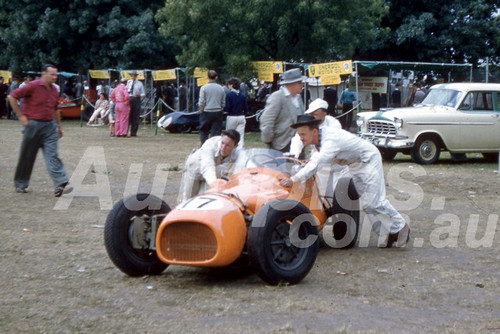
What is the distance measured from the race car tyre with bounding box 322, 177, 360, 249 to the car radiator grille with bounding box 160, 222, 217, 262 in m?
2.29

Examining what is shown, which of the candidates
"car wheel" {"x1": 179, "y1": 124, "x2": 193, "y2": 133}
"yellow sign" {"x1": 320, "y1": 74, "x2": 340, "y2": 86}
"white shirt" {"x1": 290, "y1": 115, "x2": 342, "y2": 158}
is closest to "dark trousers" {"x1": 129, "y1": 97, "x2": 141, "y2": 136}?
"car wheel" {"x1": 179, "y1": 124, "x2": 193, "y2": 133}

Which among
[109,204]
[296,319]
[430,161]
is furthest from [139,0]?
[296,319]

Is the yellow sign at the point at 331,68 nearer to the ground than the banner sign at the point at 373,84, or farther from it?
farther from it

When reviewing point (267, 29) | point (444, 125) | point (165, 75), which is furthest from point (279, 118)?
point (165, 75)

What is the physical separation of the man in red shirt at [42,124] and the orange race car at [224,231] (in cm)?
491

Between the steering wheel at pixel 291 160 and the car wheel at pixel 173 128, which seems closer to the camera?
the steering wheel at pixel 291 160

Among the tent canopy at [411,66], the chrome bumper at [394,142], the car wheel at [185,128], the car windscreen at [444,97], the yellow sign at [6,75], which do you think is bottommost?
the car wheel at [185,128]

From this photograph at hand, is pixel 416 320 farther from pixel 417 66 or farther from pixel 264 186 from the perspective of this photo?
pixel 417 66

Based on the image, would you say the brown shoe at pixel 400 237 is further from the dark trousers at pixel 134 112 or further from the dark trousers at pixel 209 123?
the dark trousers at pixel 134 112

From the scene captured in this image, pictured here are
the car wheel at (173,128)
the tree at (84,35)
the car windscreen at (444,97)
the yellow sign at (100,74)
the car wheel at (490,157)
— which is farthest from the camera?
the tree at (84,35)

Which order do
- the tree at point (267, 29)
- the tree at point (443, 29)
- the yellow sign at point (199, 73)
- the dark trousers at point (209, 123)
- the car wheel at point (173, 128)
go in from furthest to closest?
the tree at point (443, 29) < the yellow sign at point (199, 73) < the car wheel at point (173, 128) < the tree at point (267, 29) < the dark trousers at point (209, 123)

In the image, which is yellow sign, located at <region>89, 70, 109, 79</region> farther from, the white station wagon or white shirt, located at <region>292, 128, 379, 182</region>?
white shirt, located at <region>292, 128, 379, 182</region>

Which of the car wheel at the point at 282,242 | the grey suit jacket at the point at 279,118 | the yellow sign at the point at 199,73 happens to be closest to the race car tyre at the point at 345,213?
the grey suit jacket at the point at 279,118

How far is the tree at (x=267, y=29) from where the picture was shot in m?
26.4
